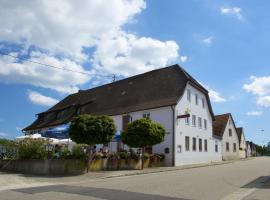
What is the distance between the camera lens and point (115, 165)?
85.8 ft

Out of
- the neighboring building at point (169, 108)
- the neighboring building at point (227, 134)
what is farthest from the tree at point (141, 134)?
the neighboring building at point (227, 134)

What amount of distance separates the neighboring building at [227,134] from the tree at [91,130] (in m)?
33.6

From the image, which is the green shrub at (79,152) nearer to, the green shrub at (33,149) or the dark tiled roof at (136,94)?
the green shrub at (33,149)

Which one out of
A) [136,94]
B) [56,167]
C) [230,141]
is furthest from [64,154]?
[230,141]

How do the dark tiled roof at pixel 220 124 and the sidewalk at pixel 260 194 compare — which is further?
the dark tiled roof at pixel 220 124

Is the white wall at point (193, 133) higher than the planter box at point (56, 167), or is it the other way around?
the white wall at point (193, 133)

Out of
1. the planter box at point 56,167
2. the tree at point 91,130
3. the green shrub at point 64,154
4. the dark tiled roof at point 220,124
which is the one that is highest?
the dark tiled roof at point 220,124

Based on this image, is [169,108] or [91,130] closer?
[91,130]

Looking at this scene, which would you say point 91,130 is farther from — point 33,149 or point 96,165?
point 33,149

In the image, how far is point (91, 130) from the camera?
22328 millimetres

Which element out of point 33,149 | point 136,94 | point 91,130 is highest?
point 136,94

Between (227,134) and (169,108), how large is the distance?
1001 inches

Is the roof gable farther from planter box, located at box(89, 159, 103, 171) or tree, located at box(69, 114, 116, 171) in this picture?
tree, located at box(69, 114, 116, 171)

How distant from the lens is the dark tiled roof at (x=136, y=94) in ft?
123
